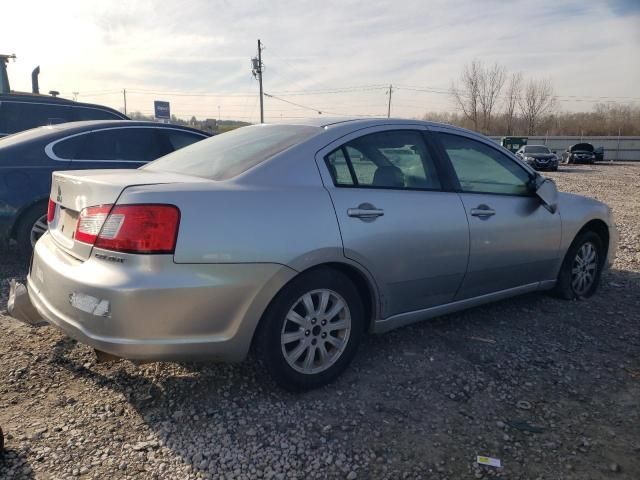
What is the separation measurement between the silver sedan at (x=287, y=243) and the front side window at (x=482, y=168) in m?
0.01

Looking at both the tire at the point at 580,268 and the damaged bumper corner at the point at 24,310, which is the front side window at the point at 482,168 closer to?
the tire at the point at 580,268

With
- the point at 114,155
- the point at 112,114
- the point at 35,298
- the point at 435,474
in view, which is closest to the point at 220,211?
the point at 35,298

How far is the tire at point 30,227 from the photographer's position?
4648 mm

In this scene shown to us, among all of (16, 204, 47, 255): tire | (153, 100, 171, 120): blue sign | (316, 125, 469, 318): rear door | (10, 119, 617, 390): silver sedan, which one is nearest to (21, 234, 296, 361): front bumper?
(10, 119, 617, 390): silver sedan

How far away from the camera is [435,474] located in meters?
2.20

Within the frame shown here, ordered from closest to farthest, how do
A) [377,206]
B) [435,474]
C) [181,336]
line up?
[435,474], [181,336], [377,206]

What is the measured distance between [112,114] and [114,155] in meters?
2.36

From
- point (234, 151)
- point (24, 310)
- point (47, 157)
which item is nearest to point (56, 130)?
point (47, 157)

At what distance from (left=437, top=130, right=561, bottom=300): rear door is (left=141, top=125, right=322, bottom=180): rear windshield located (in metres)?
1.16

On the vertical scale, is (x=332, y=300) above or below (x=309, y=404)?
above

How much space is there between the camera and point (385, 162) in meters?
3.17

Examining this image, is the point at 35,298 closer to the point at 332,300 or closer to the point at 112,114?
the point at 332,300

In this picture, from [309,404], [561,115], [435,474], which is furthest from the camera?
[561,115]

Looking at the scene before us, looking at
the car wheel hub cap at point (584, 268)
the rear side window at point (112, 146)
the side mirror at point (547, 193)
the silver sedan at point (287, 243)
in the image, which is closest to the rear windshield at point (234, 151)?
the silver sedan at point (287, 243)
